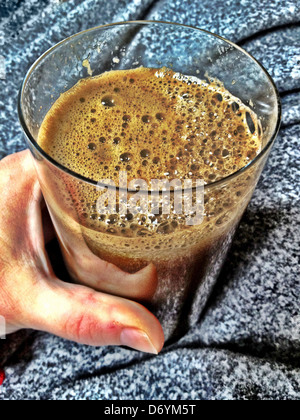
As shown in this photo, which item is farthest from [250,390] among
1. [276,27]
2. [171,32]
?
[276,27]

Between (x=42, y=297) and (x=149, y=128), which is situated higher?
(x=149, y=128)

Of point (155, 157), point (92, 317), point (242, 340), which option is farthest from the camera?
point (242, 340)

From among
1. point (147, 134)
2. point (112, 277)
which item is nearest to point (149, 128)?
point (147, 134)

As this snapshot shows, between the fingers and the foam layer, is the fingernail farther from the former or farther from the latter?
A: the foam layer

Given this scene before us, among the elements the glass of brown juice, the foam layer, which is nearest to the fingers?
the glass of brown juice

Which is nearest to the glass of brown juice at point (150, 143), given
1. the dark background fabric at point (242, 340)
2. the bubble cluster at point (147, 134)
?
the bubble cluster at point (147, 134)

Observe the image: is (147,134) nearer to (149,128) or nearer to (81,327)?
(149,128)
